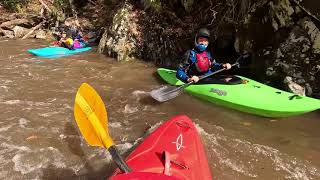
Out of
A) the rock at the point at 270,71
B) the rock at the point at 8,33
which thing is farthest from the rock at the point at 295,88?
the rock at the point at 8,33

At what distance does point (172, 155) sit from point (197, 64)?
3.33 m

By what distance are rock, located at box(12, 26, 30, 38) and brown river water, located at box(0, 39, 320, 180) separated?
4.34 metres

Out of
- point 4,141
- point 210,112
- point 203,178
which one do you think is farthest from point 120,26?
point 203,178

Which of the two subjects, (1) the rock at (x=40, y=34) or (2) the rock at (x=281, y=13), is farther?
(1) the rock at (x=40, y=34)

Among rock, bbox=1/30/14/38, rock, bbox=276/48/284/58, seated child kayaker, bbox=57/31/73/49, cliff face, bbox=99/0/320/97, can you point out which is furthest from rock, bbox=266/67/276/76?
rock, bbox=1/30/14/38

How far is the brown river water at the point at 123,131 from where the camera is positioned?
429 centimetres

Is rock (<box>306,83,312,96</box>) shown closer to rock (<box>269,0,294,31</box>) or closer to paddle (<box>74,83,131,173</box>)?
rock (<box>269,0,294,31</box>)

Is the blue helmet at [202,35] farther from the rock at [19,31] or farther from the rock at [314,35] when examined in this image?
the rock at [19,31]

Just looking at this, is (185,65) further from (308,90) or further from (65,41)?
(65,41)

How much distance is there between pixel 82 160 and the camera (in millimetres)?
4453

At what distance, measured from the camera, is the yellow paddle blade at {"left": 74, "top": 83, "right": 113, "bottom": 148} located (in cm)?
335

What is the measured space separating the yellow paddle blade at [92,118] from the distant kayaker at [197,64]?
2617 millimetres

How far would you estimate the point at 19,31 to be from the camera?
1188 cm

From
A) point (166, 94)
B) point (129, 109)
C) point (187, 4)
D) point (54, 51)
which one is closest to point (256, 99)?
point (166, 94)
